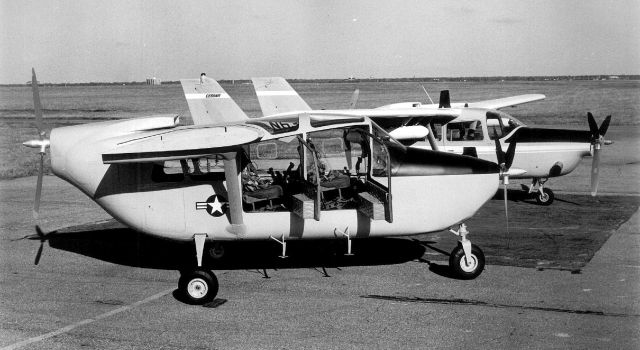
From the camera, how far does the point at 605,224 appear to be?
1310 centimetres

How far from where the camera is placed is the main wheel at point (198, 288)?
334 inches

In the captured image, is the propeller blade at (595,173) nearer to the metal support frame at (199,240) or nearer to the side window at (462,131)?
the side window at (462,131)

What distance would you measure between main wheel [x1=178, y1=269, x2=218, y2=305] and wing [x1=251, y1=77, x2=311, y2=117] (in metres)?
15.3

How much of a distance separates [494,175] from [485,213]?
18.8 ft

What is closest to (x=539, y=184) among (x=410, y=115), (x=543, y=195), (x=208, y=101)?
(x=543, y=195)

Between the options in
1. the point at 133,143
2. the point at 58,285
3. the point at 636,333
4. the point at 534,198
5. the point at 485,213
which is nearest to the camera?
the point at 636,333

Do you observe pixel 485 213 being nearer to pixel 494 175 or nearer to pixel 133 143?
pixel 494 175

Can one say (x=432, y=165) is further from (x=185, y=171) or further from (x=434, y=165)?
(x=185, y=171)

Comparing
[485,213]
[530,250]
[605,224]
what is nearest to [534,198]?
[485,213]

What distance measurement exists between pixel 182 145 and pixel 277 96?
15447mm

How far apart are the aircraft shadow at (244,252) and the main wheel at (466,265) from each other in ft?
4.32

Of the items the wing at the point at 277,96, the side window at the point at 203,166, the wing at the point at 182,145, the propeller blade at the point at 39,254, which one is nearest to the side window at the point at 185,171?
the side window at the point at 203,166

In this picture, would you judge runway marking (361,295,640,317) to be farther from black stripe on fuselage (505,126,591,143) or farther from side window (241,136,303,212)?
black stripe on fuselage (505,126,591,143)

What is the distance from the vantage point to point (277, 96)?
23578mm
